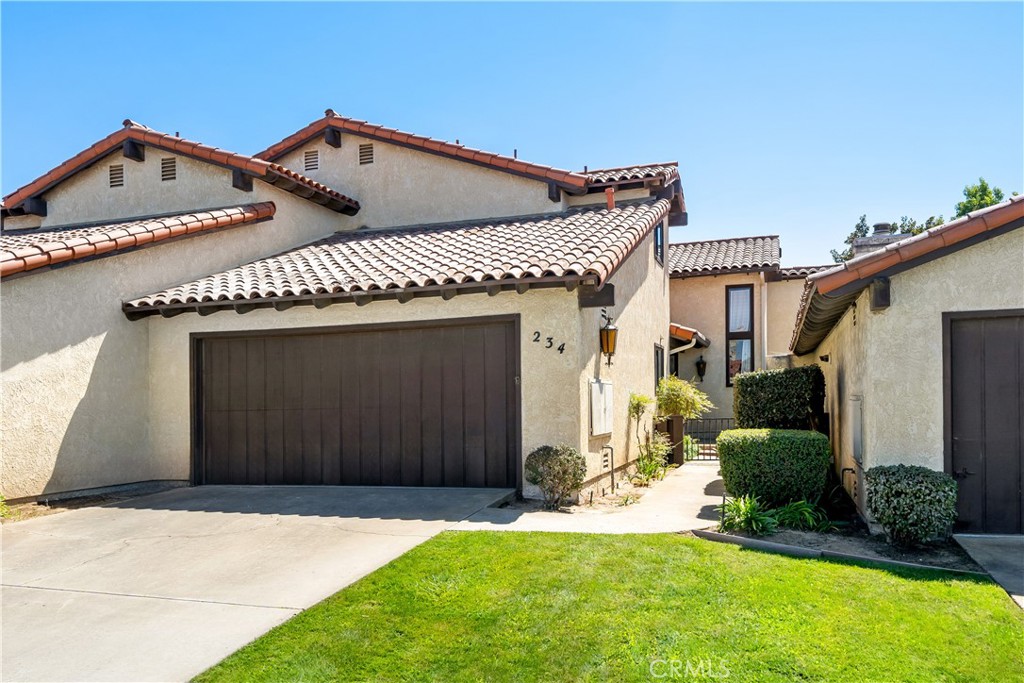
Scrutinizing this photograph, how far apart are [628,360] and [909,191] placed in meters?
11.5

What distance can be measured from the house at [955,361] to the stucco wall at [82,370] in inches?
403

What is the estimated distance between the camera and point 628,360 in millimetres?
12906

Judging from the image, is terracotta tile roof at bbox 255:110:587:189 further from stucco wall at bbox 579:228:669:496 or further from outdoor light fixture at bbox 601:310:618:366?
outdoor light fixture at bbox 601:310:618:366

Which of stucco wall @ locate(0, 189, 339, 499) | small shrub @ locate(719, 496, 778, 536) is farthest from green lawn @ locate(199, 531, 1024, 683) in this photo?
stucco wall @ locate(0, 189, 339, 499)

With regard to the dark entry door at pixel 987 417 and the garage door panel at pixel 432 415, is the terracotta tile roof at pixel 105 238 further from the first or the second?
the dark entry door at pixel 987 417

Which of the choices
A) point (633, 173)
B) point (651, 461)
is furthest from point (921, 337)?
point (633, 173)

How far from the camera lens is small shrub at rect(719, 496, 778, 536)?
24.4 feet

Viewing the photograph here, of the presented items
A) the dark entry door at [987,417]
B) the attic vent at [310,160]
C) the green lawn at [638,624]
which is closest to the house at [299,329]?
the attic vent at [310,160]

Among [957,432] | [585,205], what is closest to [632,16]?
[585,205]

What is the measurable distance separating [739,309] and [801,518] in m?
15.3

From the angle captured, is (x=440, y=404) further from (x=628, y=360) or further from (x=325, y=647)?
(x=325, y=647)

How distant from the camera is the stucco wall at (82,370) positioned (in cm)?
930

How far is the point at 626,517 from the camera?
28.4 feet

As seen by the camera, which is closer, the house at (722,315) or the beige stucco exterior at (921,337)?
the beige stucco exterior at (921,337)
